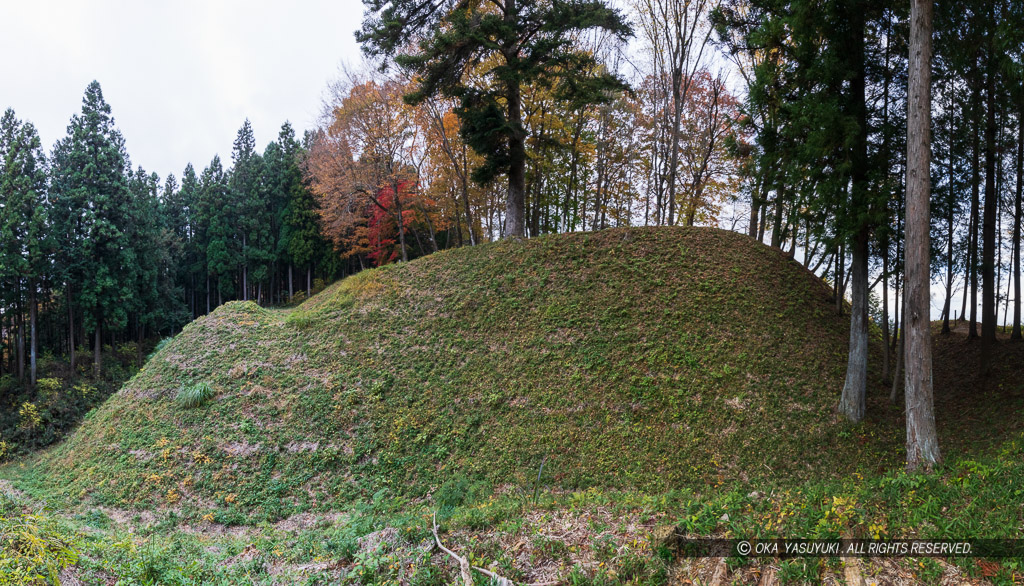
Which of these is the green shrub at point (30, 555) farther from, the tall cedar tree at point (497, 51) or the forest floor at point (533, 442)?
the tall cedar tree at point (497, 51)

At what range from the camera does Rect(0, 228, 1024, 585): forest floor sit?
4324 mm

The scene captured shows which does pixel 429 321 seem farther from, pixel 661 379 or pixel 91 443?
pixel 91 443

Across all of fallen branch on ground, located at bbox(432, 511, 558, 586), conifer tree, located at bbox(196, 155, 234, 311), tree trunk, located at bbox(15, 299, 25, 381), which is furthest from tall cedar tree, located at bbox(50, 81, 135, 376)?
fallen branch on ground, located at bbox(432, 511, 558, 586)

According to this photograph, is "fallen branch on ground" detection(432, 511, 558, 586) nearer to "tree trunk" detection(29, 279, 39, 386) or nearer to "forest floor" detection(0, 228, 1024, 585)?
"forest floor" detection(0, 228, 1024, 585)

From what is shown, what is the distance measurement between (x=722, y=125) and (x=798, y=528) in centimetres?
1632

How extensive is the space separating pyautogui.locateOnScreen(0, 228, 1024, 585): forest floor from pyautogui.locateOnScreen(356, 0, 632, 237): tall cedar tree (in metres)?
3.22

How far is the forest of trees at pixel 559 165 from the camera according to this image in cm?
804

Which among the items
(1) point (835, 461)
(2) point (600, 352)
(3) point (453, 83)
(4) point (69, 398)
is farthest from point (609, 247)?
(4) point (69, 398)

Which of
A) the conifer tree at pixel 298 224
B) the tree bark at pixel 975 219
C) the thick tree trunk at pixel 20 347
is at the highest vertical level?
the conifer tree at pixel 298 224

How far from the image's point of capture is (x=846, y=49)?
8031 mm

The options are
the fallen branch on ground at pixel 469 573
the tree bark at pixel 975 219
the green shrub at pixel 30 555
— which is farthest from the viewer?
the tree bark at pixel 975 219

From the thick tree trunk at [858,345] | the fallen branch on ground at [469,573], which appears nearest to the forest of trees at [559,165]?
the thick tree trunk at [858,345]

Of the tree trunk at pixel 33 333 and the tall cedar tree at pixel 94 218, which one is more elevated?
the tall cedar tree at pixel 94 218

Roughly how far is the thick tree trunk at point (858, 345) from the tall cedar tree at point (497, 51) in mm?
7286
